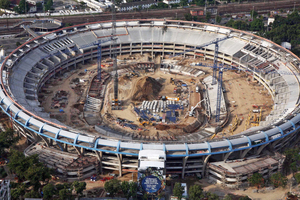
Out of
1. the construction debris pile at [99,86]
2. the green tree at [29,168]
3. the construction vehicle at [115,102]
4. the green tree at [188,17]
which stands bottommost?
the green tree at [29,168]

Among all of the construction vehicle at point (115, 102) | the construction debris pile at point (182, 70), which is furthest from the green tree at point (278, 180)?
the construction debris pile at point (182, 70)

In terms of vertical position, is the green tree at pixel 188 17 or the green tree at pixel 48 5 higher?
the green tree at pixel 48 5

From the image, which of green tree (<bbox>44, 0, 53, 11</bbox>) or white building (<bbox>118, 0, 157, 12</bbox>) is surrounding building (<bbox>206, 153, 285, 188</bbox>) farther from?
green tree (<bbox>44, 0, 53, 11</bbox>)

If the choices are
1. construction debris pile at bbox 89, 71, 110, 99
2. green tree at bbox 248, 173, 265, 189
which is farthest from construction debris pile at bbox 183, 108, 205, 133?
construction debris pile at bbox 89, 71, 110, 99

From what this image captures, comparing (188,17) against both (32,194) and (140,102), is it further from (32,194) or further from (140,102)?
(32,194)

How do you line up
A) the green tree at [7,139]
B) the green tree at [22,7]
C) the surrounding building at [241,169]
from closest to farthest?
the surrounding building at [241,169] → the green tree at [7,139] → the green tree at [22,7]

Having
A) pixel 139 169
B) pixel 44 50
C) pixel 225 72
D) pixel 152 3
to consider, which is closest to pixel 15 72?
pixel 44 50

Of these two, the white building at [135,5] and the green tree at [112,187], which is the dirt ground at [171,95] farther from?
the white building at [135,5]
